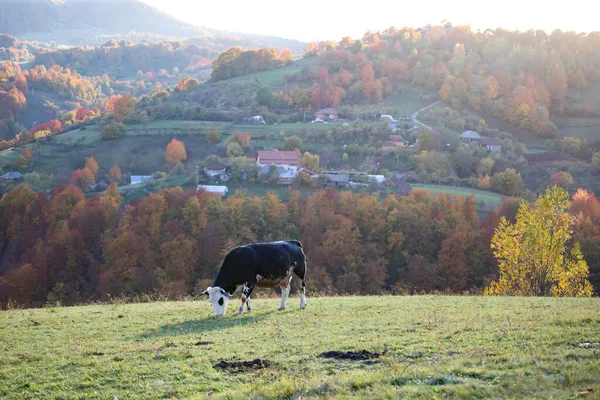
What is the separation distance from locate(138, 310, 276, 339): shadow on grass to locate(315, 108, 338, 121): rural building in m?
110

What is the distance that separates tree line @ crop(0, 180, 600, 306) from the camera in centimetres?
5456

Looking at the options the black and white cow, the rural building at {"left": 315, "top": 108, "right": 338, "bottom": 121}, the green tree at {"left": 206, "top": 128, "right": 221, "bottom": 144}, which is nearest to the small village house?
the green tree at {"left": 206, "top": 128, "right": 221, "bottom": 144}

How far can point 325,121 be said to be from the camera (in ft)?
402

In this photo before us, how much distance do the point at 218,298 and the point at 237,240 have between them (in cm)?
4558

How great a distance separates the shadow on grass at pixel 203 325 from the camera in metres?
14.2

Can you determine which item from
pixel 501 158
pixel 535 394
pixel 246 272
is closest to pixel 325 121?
pixel 501 158

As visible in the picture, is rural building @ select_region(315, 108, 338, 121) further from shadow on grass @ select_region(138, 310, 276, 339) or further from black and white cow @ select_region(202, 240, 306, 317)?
shadow on grass @ select_region(138, 310, 276, 339)

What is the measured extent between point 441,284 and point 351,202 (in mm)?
16331

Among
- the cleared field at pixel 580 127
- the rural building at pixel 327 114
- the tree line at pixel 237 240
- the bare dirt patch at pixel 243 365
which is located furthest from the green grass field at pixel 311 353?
the cleared field at pixel 580 127

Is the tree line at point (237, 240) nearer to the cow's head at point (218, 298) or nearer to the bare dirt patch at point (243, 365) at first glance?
the cow's head at point (218, 298)

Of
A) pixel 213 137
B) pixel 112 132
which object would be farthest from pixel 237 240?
pixel 112 132

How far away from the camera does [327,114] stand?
126562mm

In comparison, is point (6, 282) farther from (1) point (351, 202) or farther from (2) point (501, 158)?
(2) point (501, 158)

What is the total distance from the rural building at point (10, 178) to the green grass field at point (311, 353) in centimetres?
8203
